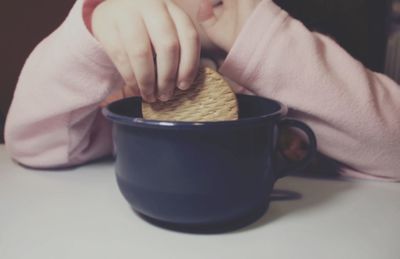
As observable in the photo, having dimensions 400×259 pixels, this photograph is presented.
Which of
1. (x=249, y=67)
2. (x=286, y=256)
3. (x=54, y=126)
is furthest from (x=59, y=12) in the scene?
(x=286, y=256)

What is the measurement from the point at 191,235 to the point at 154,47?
123mm

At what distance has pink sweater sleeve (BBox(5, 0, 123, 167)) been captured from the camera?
1.14 ft

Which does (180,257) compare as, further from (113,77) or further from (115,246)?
(113,77)

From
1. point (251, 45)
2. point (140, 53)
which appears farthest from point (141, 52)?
point (251, 45)

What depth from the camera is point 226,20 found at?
379 millimetres

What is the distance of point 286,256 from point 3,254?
166 millimetres

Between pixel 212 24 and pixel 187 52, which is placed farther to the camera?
pixel 212 24

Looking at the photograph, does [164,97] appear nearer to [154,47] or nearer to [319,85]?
[154,47]

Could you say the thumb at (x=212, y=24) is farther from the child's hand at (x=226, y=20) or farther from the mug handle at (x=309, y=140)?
the mug handle at (x=309, y=140)

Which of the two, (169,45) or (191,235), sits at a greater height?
(169,45)

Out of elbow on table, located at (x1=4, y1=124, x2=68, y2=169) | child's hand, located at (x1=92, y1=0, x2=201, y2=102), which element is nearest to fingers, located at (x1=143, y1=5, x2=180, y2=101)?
child's hand, located at (x1=92, y1=0, x2=201, y2=102)

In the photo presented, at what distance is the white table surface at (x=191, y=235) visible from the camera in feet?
0.86

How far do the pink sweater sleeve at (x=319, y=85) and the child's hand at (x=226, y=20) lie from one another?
2 centimetres

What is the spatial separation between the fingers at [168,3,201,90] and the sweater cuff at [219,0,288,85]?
0.21 ft
